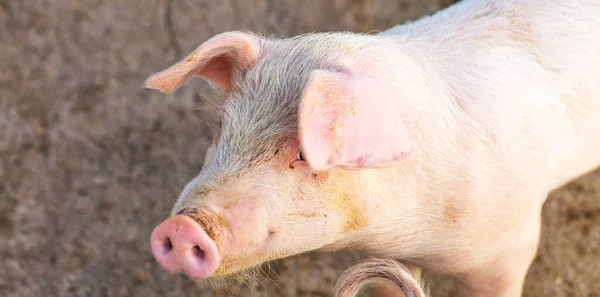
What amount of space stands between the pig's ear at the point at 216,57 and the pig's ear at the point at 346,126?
33 centimetres

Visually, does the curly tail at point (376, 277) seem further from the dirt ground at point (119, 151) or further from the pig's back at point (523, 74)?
the dirt ground at point (119, 151)

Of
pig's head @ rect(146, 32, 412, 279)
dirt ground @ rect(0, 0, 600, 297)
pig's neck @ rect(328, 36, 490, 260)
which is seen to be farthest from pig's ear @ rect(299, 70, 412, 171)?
dirt ground @ rect(0, 0, 600, 297)

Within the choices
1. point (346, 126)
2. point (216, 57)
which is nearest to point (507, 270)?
point (346, 126)

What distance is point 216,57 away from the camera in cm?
173

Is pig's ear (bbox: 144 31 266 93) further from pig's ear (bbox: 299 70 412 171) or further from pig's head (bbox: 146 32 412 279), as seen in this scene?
pig's ear (bbox: 299 70 412 171)

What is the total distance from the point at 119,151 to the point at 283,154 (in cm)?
176

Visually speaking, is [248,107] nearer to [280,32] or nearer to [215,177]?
[215,177]

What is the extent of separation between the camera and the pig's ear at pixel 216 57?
157 centimetres

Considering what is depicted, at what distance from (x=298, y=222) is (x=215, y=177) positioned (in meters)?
0.22

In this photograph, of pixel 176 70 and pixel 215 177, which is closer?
pixel 215 177

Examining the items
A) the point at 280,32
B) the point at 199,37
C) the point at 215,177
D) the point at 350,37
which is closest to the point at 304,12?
the point at 280,32

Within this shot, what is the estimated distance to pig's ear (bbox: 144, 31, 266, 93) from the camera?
5.15ft

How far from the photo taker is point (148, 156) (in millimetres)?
3000

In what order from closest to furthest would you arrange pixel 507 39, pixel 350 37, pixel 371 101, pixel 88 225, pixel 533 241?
pixel 371 101, pixel 350 37, pixel 507 39, pixel 533 241, pixel 88 225
